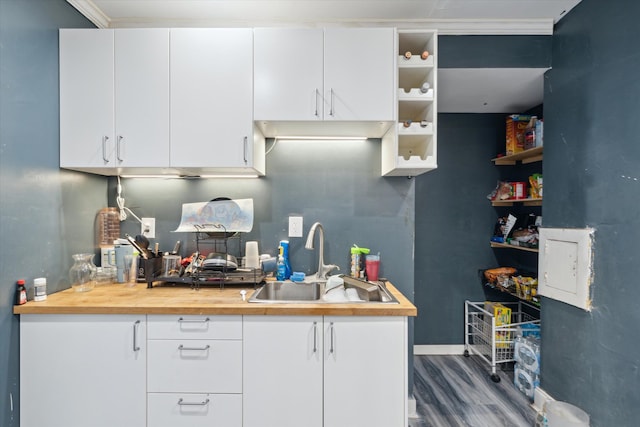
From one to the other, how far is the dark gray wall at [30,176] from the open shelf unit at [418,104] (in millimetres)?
1948

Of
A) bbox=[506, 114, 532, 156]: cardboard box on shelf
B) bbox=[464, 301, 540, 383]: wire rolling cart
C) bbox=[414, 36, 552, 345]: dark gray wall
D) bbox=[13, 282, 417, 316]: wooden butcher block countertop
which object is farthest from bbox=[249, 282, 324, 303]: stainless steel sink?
A: bbox=[506, 114, 532, 156]: cardboard box on shelf

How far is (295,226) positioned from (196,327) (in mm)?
902

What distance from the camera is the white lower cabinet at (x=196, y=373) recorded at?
1451mm

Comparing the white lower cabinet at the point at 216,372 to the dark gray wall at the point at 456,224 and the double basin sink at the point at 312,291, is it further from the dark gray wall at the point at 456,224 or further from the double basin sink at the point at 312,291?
the dark gray wall at the point at 456,224

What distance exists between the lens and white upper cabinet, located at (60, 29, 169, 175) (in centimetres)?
172

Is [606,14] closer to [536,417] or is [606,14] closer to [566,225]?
[566,225]

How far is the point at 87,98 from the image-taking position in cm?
173

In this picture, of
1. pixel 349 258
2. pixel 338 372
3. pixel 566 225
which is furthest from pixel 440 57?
pixel 338 372

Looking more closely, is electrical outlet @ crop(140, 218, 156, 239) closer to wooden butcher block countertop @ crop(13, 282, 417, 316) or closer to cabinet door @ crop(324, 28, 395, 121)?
wooden butcher block countertop @ crop(13, 282, 417, 316)

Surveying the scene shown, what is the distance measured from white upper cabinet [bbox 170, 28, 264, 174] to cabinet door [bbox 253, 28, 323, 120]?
72 millimetres

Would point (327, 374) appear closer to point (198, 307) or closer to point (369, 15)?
point (198, 307)

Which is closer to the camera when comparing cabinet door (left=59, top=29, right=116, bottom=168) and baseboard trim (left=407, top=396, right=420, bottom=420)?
cabinet door (left=59, top=29, right=116, bottom=168)

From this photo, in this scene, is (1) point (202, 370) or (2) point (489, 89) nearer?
(1) point (202, 370)

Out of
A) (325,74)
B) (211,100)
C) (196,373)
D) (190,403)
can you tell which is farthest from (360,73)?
(190,403)
